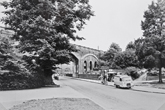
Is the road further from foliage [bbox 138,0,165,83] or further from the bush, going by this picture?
foliage [bbox 138,0,165,83]

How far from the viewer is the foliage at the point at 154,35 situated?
22.9 m

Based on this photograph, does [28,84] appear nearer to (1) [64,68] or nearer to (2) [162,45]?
(2) [162,45]

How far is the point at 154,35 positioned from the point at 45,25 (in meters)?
15.6

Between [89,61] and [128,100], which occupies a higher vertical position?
[89,61]

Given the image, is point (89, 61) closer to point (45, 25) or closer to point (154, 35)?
point (154, 35)

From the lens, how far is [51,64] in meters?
15.5

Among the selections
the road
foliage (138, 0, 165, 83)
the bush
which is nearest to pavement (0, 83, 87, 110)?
the road

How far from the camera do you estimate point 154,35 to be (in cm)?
2309

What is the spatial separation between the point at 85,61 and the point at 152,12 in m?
35.4

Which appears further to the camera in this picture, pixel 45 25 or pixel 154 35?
pixel 154 35

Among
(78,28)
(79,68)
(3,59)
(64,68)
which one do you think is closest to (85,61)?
(79,68)

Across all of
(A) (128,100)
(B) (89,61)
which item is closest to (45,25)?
(A) (128,100)

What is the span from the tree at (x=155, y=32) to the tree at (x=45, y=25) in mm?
11024

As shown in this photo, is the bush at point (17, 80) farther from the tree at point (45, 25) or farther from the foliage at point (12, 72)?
the tree at point (45, 25)
